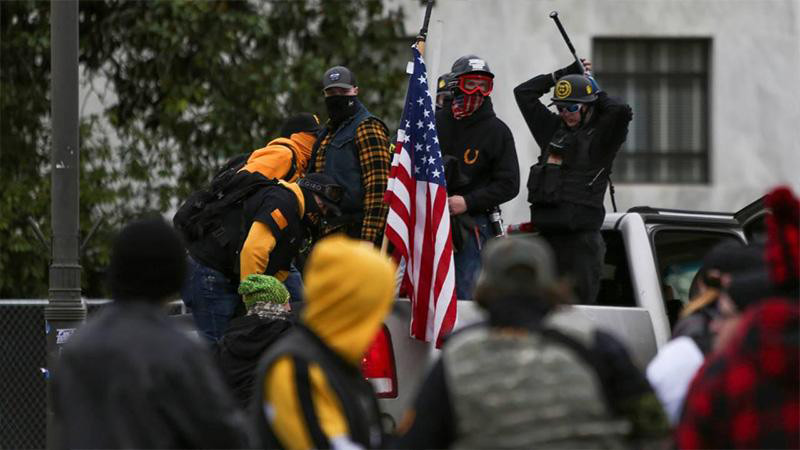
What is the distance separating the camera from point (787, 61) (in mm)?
21766

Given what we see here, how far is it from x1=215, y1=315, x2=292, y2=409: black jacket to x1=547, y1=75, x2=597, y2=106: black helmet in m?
1.93

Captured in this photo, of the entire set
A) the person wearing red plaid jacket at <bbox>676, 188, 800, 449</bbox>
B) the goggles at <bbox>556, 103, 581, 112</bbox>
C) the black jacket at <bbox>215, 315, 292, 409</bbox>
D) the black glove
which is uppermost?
the black glove

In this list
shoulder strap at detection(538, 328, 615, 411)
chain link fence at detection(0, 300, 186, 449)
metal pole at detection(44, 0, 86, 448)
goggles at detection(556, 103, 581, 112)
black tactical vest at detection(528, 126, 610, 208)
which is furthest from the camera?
Result: chain link fence at detection(0, 300, 186, 449)

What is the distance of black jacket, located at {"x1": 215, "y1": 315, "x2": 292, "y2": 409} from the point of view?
848 centimetres

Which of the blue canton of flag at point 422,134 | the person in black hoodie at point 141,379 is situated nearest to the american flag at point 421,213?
the blue canton of flag at point 422,134

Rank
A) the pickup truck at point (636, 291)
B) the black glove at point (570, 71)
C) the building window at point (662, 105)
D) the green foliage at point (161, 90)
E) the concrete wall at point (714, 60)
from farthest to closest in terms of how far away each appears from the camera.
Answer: the building window at point (662, 105) < the concrete wall at point (714, 60) < the green foliage at point (161, 90) < the black glove at point (570, 71) < the pickup truck at point (636, 291)

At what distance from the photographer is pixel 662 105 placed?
74.4ft

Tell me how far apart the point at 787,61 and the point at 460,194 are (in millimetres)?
13052

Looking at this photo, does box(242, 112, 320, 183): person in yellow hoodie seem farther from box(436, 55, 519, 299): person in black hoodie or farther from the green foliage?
the green foliage

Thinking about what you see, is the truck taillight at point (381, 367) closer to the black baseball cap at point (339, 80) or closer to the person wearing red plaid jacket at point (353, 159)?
the person wearing red plaid jacket at point (353, 159)

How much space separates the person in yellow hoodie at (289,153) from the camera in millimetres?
9590

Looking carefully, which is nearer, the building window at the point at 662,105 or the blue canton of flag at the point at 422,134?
the blue canton of flag at the point at 422,134

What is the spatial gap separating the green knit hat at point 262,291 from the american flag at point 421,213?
2.26ft

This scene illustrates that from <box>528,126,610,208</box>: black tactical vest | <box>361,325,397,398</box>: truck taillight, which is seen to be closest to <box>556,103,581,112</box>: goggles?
<box>528,126,610,208</box>: black tactical vest
